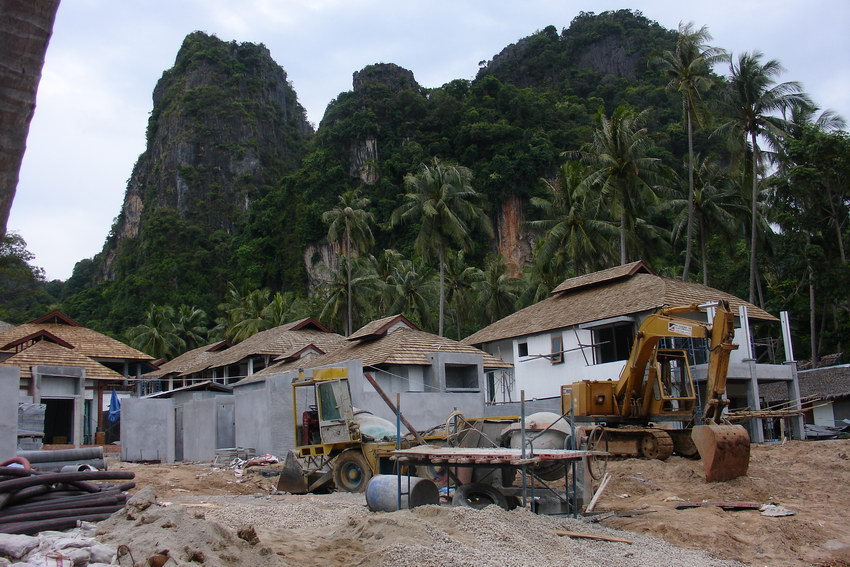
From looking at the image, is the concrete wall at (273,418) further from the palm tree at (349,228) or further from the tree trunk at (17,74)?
the palm tree at (349,228)

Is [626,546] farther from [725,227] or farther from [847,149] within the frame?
[725,227]

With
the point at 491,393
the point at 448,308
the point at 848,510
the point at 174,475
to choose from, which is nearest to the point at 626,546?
the point at 848,510

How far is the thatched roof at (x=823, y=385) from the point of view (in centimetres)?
3066

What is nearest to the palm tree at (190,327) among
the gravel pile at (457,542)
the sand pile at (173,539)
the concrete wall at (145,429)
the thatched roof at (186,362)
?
the thatched roof at (186,362)

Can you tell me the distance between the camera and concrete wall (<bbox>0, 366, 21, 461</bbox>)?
11.8 m

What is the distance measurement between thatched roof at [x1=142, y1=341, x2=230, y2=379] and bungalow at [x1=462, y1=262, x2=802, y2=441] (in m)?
20.8

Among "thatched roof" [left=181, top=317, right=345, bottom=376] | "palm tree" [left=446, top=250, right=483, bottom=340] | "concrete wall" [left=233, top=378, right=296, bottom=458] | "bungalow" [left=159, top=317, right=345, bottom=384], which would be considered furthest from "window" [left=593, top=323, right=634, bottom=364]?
"palm tree" [left=446, top=250, right=483, bottom=340]

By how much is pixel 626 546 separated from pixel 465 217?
3388 cm

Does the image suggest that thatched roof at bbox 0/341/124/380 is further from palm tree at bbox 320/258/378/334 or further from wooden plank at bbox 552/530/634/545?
wooden plank at bbox 552/530/634/545

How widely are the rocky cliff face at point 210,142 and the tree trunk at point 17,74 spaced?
86.4 metres

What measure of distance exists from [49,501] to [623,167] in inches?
1292

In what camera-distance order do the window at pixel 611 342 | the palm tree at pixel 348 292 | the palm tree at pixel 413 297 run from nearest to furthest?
the window at pixel 611 342 < the palm tree at pixel 348 292 < the palm tree at pixel 413 297

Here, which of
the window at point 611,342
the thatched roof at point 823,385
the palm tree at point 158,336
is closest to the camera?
the window at point 611,342

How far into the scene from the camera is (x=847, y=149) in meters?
35.5
